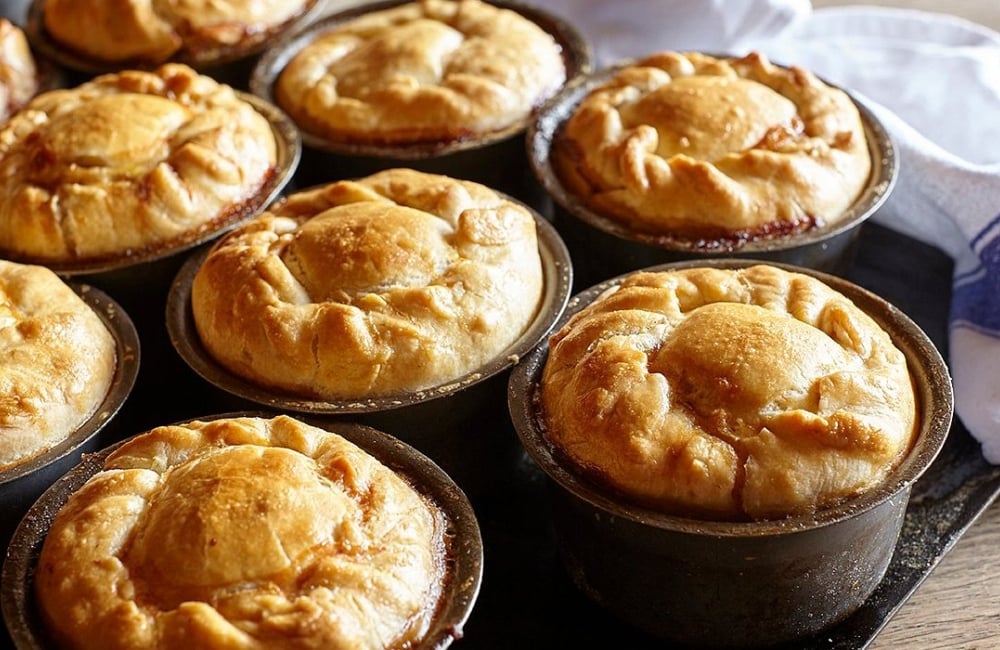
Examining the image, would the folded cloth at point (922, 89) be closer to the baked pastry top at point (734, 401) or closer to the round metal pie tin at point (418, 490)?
the baked pastry top at point (734, 401)

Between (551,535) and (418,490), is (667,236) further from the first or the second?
Result: (418,490)

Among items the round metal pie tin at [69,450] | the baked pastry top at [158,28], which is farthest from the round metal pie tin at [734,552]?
the baked pastry top at [158,28]

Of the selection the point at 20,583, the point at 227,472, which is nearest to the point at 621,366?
the point at 227,472

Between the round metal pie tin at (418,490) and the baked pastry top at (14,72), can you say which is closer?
the round metal pie tin at (418,490)

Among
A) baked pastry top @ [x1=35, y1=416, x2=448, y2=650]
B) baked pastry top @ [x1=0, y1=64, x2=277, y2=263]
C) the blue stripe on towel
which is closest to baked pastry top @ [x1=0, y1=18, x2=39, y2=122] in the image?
baked pastry top @ [x1=0, y1=64, x2=277, y2=263]

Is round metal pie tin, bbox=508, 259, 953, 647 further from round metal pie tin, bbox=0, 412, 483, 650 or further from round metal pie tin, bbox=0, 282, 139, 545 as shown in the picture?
round metal pie tin, bbox=0, 282, 139, 545

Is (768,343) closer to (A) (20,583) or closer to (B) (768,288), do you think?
(B) (768,288)

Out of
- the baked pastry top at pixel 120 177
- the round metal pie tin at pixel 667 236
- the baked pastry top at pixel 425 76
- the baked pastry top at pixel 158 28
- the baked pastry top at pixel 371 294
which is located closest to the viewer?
the baked pastry top at pixel 371 294
